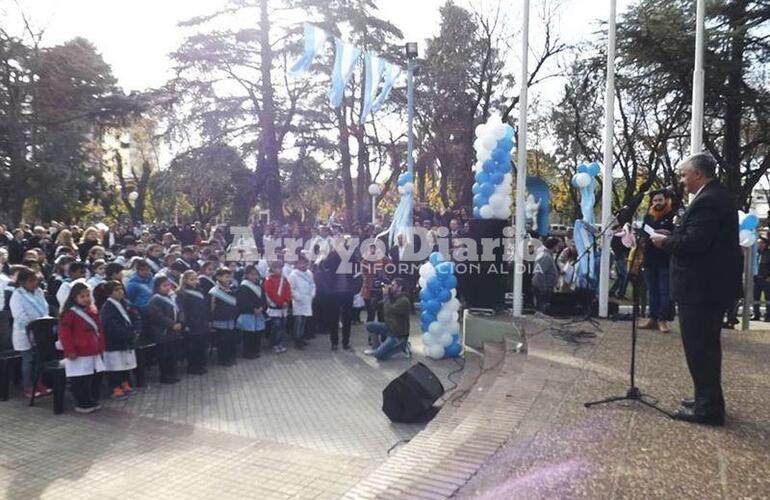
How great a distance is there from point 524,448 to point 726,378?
9.56 feet

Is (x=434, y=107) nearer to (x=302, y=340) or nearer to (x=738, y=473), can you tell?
(x=302, y=340)

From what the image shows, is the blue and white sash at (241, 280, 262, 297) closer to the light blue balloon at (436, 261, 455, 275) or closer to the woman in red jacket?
the woman in red jacket

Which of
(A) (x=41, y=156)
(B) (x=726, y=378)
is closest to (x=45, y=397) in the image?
(B) (x=726, y=378)

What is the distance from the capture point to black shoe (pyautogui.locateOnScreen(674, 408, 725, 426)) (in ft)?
13.6

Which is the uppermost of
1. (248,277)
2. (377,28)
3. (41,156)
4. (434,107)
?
(377,28)

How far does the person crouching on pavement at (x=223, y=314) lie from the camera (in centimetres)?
917

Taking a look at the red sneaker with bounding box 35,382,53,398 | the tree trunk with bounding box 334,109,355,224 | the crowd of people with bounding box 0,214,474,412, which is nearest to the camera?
the crowd of people with bounding box 0,214,474,412

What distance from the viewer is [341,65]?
500 inches

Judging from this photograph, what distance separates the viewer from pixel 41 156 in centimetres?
2405

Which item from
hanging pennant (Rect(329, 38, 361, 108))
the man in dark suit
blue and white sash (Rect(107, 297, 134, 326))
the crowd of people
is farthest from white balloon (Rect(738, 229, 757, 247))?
blue and white sash (Rect(107, 297, 134, 326))

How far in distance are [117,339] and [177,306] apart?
138cm

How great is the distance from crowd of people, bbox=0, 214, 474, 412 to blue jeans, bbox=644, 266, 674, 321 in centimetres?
367

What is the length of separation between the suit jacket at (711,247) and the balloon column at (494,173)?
20.1 feet

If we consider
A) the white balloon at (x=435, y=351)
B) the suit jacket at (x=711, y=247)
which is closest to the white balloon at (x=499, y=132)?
the white balloon at (x=435, y=351)
